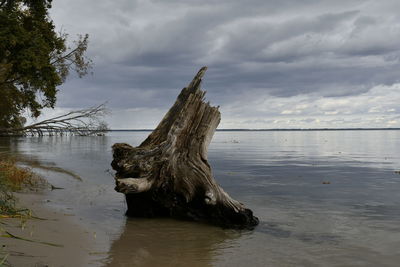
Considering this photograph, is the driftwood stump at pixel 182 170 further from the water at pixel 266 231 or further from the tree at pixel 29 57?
the tree at pixel 29 57

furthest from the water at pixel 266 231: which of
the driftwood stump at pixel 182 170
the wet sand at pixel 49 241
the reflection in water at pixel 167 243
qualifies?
the driftwood stump at pixel 182 170

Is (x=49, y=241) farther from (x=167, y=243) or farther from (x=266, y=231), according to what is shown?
(x=266, y=231)

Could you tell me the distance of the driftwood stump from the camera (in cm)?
955

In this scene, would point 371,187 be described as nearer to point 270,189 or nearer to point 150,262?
point 270,189

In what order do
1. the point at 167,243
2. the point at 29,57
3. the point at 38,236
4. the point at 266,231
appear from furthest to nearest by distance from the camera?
the point at 29,57 < the point at 266,231 < the point at 167,243 < the point at 38,236

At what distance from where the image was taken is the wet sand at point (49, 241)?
6000mm

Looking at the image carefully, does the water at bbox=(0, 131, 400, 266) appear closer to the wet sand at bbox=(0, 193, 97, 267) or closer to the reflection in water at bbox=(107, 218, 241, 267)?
the reflection in water at bbox=(107, 218, 241, 267)

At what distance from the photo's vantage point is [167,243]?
26.9 feet

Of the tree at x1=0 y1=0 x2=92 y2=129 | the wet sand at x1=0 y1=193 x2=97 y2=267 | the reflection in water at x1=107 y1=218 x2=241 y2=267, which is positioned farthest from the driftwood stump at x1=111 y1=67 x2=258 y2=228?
the tree at x1=0 y1=0 x2=92 y2=129

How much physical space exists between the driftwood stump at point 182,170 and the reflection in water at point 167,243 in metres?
0.41

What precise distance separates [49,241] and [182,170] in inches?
143

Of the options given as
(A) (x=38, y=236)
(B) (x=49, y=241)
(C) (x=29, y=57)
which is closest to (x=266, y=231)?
(B) (x=49, y=241)

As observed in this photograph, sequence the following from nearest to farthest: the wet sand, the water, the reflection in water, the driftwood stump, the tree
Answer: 1. the wet sand
2. the reflection in water
3. the water
4. the driftwood stump
5. the tree

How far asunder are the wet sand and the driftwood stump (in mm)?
1686
